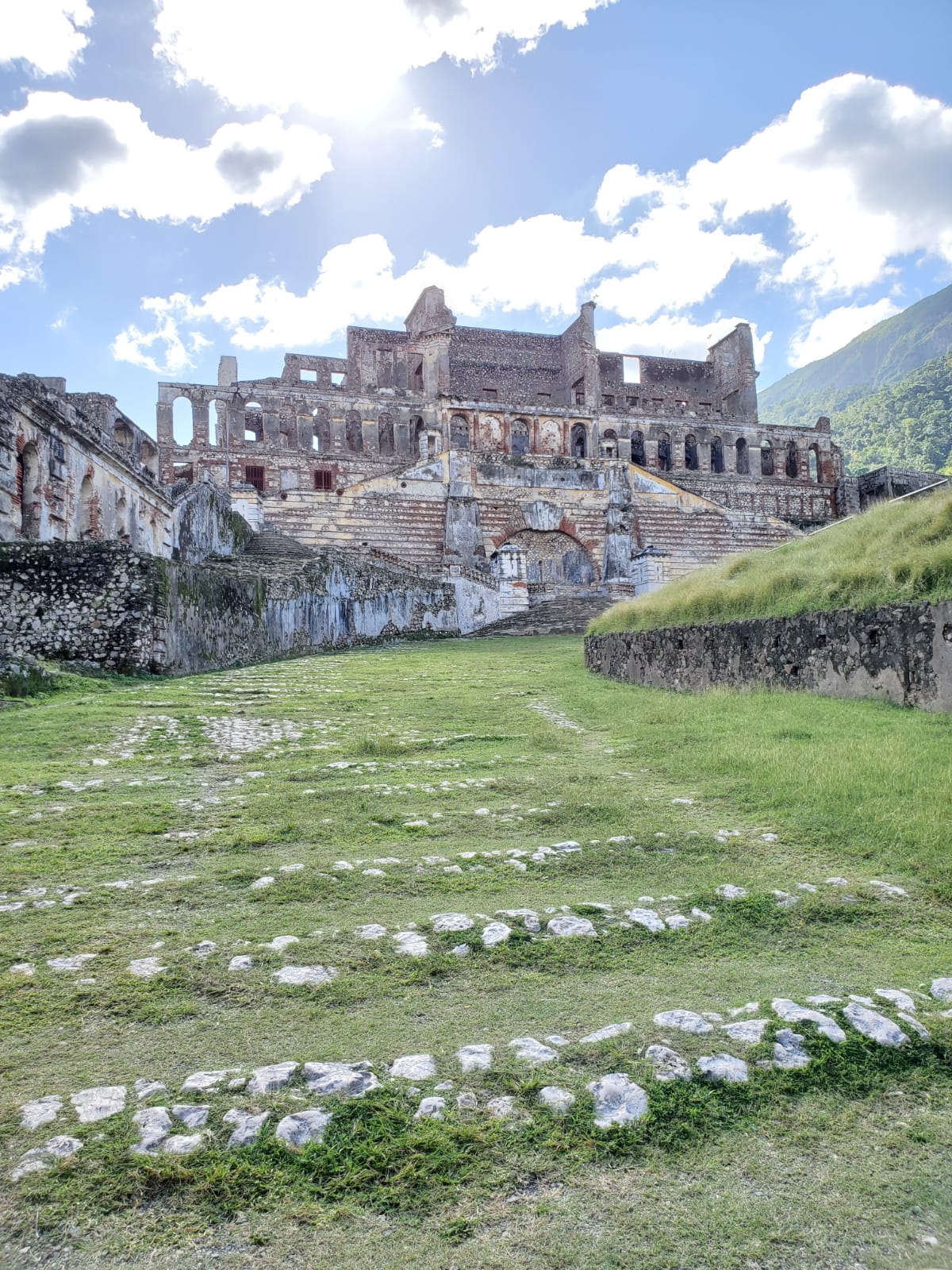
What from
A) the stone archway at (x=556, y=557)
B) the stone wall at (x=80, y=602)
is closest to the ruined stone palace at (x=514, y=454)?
the stone archway at (x=556, y=557)

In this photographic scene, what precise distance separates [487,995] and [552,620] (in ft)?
81.8

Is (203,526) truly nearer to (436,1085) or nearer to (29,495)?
(29,495)

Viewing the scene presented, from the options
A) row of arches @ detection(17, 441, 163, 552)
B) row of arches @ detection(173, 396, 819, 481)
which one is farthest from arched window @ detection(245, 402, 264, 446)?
row of arches @ detection(17, 441, 163, 552)

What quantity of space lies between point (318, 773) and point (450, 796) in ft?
4.32

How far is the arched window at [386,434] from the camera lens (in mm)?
46656

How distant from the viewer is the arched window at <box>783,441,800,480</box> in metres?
52.0

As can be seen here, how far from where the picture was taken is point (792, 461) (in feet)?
173

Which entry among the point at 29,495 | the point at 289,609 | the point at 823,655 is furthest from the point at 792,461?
the point at 823,655

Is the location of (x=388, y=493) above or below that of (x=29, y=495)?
above

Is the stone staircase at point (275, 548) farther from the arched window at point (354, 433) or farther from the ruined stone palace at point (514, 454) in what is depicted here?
the arched window at point (354, 433)

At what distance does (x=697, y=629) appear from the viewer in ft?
36.0

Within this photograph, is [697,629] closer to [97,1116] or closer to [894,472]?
[97,1116]

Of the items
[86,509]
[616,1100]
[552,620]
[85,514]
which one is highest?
[86,509]

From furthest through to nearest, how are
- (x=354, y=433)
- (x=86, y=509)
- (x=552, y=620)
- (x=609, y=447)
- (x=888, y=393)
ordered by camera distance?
1. (x=888, y=393)
2. (x=609, y=447)
3. (x=354, y=433)
4. (x=552, y=620)
5. (x=86, y=509)
